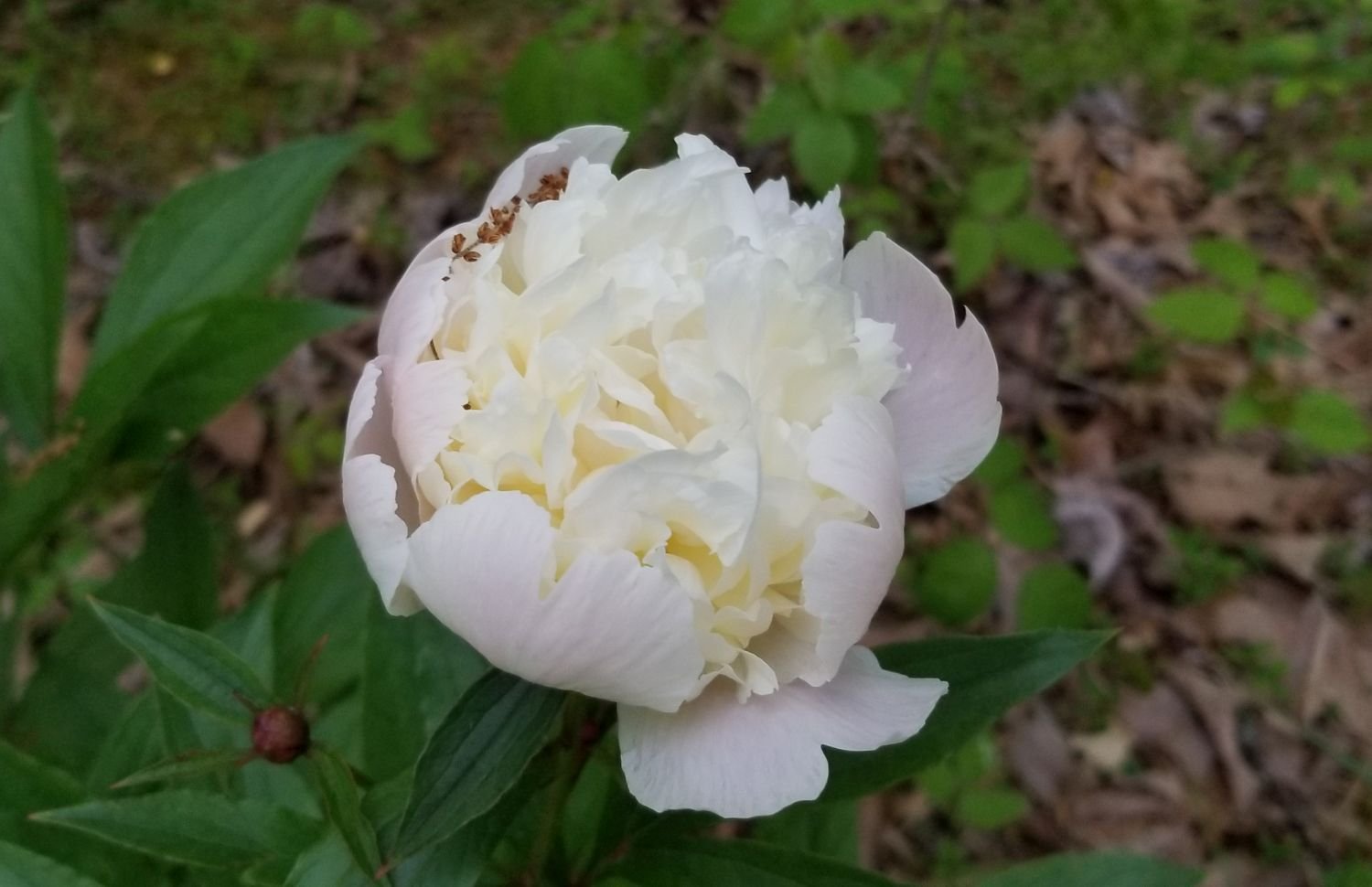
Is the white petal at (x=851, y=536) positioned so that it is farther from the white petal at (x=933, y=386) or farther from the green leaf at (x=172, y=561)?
the green leaf at (x=172, y=561)

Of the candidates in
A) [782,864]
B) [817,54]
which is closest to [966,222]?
[817,54]

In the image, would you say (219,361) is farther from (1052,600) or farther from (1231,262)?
(1231,262)

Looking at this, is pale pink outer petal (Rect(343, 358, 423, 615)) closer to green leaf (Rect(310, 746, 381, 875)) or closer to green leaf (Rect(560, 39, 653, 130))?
green leaf (Rect(310, 746, 381, 875))

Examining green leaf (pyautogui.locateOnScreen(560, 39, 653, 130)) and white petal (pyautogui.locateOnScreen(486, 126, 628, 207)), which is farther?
green leaf (pyautogui.locateOnScreen(560, 39, 653, 130))

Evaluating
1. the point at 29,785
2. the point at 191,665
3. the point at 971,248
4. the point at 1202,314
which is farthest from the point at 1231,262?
the point at 29,785

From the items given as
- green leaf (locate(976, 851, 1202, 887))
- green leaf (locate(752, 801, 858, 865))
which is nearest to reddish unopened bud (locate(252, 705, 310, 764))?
green leaf (locate(752, 801, 858, 865))

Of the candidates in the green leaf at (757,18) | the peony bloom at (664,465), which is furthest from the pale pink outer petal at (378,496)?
the green leaf at (757,18)
